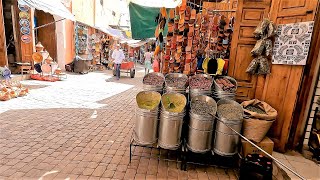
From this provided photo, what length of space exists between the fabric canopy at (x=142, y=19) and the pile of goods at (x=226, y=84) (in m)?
3.10

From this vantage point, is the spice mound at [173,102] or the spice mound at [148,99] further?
the spice mound at [148,99]

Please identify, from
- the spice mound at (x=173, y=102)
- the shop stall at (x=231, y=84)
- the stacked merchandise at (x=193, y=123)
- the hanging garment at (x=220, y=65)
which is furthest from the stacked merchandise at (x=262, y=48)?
the spice mound at (x=173, y=102)

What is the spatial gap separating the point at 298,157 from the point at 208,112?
2025 millimetres

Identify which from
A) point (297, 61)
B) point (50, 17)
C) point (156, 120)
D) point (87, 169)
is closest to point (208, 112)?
point (156, 120)

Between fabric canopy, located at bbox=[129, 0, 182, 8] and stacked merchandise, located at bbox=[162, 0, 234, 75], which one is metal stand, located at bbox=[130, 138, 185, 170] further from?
fabric canopy, located at bbox=[129, 0, 182, 8]

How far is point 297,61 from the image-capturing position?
325cm

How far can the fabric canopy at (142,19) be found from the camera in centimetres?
558

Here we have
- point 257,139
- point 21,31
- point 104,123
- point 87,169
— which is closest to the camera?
point 87,169

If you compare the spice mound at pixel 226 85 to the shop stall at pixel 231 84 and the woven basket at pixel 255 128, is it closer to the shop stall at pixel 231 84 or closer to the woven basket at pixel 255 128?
the shop stall at pixel 231 84

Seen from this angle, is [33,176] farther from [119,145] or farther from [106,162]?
[119,145]

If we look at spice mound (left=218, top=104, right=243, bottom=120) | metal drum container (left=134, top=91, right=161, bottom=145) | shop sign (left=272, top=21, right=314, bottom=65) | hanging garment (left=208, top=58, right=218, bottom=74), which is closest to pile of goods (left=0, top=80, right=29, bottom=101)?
metal drum container (left=134, top=91, right=161, bottom=145)

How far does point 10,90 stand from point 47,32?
659 centimetres

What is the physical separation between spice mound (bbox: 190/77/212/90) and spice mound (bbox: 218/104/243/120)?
17.0 inches

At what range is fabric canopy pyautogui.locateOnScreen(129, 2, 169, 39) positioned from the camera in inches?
220
